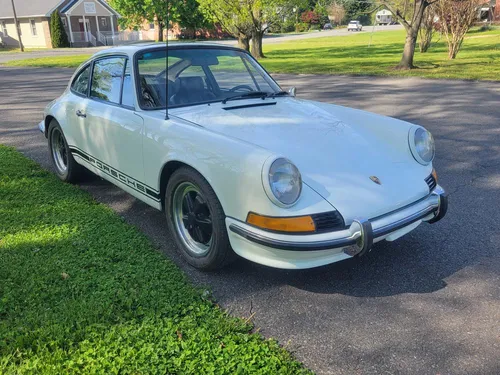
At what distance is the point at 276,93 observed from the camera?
431cm

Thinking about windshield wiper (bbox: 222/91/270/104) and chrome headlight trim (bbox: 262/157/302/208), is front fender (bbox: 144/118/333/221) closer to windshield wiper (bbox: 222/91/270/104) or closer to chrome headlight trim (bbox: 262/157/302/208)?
chrome headlight trim (bbox: 262/157/302/208)

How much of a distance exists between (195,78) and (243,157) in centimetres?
152

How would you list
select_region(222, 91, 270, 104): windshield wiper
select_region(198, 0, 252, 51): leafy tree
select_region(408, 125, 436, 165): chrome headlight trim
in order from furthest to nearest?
select_region(198, 0, 252, 51): leafy tree → select_region(222, 91, 270, 104): windshield wiper → select_region(408, 125, 436, 165): chrome headlight trim

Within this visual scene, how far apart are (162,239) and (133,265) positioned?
530 millimetres

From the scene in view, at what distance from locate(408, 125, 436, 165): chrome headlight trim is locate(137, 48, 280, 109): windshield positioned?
1.43 meters

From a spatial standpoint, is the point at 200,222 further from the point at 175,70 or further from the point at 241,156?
the point at 175,70

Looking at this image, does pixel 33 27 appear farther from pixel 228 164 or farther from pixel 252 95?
pixel 228 164

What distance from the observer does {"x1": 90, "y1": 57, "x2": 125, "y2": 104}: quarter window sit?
410cm

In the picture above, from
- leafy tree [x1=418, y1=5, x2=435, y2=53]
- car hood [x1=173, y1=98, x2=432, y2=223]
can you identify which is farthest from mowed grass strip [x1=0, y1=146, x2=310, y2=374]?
leafy tree [x1=418, y1=5, x2=435, y2=53]

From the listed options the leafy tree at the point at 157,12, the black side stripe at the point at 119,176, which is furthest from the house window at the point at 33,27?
the black side stripe at the point at 119,176

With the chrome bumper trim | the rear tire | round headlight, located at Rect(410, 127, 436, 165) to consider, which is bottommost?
the rear tire

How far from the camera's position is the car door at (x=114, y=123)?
147 inches

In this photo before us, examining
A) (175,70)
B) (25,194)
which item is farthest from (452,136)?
(25,194)

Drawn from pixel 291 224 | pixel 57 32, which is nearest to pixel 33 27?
pixel 57 32
